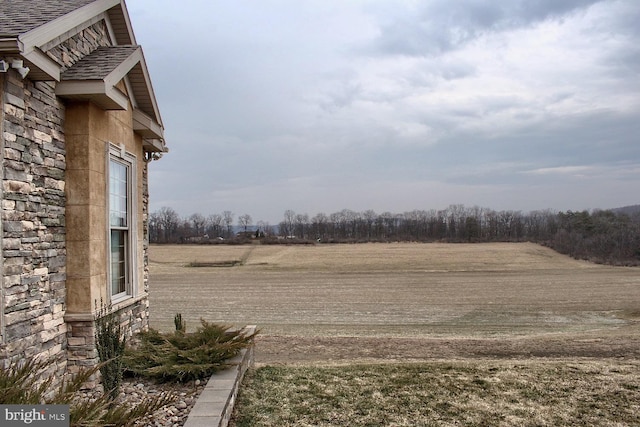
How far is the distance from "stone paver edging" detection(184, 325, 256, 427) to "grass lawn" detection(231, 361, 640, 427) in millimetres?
225

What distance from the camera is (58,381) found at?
5.42 m

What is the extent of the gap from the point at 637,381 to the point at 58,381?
7577mm

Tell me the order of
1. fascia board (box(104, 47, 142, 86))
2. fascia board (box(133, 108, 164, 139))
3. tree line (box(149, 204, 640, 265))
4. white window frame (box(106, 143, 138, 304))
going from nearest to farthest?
fascia board (box(104, 47, 142, 86)) → white window frame (box(106, 143, 138, 304)) → fascia board (box(133, 108, 164, 139)) → tree line (box(149, 204, 640, 265))

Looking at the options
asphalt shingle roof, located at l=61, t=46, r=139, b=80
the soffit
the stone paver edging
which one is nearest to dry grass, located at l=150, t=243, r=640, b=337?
the stone paver edging

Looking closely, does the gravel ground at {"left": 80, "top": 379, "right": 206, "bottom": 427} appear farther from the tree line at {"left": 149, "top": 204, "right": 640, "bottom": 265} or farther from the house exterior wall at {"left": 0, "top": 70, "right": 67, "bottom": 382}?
the tree line at {"left": 149, "top": 204, "right": 640, "bottom": 265}

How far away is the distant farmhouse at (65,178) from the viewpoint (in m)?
4.62

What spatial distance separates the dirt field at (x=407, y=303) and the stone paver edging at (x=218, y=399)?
2955 mm

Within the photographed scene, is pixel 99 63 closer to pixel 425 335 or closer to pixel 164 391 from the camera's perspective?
pixel 164 391

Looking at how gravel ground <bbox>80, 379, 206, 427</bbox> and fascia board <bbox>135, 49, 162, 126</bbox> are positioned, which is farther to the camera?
fascia board <bbox>135, 49, 162, 126</bbox>

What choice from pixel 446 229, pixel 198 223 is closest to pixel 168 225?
pixel 198 223

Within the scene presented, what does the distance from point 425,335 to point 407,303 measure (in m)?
8.94

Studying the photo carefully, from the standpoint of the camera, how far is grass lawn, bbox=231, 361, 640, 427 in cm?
516

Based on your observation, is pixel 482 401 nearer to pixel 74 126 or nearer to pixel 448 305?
pixel 74 126

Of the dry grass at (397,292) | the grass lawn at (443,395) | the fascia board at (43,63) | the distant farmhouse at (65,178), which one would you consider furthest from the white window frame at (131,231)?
the dry grass at (397,292)
